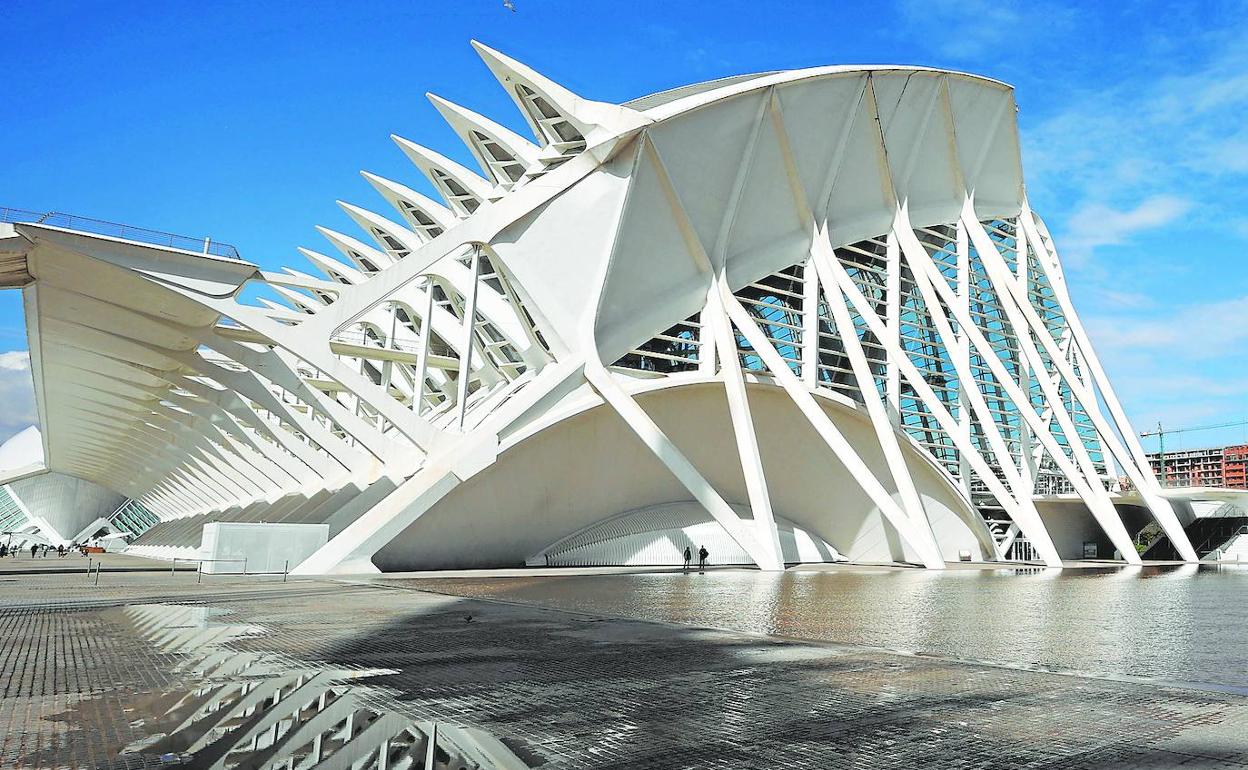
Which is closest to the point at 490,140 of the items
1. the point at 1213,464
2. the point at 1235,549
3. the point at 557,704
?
the point at 557,704

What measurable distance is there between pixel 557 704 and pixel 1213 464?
461 feet

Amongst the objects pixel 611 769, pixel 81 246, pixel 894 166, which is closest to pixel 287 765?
pixel 611 769

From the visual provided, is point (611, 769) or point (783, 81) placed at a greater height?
point (783, 81)

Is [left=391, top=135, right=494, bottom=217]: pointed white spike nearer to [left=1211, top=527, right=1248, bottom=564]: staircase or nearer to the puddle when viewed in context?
the puddle

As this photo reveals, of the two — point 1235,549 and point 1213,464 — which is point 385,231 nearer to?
point 1235,549

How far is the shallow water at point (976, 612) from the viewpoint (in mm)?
6883

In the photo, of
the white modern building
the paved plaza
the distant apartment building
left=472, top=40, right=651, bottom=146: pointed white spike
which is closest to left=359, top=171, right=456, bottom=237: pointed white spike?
the white modern building

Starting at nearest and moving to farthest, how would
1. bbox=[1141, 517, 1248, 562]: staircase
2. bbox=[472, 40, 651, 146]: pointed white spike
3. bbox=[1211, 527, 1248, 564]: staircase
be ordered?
bbox=[472, 40, 651, 146]: pointed white spike, bbox=[1211, 527, 1248, 564]: staircase, bbox=[1141, 517, 1248, 562]: staircase

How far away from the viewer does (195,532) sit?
140 feet

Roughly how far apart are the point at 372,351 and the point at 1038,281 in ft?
98.9

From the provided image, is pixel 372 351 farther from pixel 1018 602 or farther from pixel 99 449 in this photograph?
pixel 99 449

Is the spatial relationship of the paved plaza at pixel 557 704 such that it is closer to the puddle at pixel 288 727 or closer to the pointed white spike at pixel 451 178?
the puddle at pixel 288 727

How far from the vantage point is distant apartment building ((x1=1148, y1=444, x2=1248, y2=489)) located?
375 feet

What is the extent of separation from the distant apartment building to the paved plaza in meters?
122
